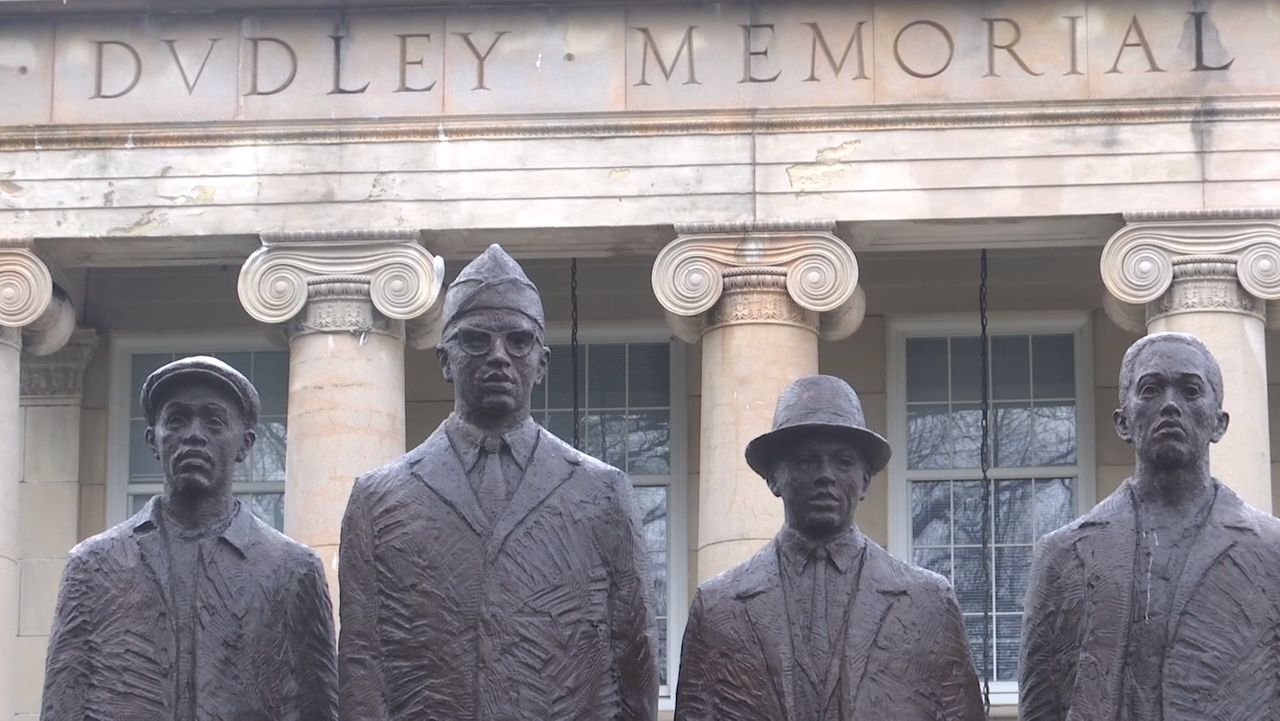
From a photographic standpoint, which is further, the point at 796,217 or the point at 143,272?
the point at 143,272

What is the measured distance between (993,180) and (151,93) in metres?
5.97

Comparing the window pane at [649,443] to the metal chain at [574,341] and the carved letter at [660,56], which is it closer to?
the metal chain at [574,341]

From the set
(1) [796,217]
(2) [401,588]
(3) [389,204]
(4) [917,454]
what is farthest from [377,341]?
(2) [401,588]

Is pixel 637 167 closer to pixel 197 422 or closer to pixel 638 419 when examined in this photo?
pixel 638 419

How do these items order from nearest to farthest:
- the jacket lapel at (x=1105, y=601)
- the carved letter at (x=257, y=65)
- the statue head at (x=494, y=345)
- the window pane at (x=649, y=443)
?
1. the jacket lapel at (x=1105, y=601)
2. the statue head at (x=494, y=345)
3. the carved letter at (x=257, y=65)
4. the window pane at (x=649, y=443)

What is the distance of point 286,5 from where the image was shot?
86.1 ft

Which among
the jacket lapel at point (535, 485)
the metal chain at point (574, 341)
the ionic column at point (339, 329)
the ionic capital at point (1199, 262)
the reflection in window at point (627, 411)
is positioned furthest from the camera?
the reflection in window at point (627, 411)

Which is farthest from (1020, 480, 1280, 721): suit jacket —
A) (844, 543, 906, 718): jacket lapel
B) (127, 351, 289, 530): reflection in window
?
(127, 351, 289, 530): reflection in window

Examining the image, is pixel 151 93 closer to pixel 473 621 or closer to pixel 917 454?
pixel 917 454

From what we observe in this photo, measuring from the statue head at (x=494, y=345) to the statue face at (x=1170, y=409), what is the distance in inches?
75.9

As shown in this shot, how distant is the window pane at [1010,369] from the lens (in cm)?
2852

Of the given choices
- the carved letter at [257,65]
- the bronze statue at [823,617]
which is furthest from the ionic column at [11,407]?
the bronze statue at [823,617]

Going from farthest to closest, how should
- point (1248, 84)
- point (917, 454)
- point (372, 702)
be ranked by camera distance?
point (917, 454) → point (1248, 84) → point (372, 702)

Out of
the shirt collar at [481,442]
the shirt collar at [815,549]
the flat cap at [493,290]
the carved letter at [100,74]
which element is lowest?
the shirt collar at [815,549]
